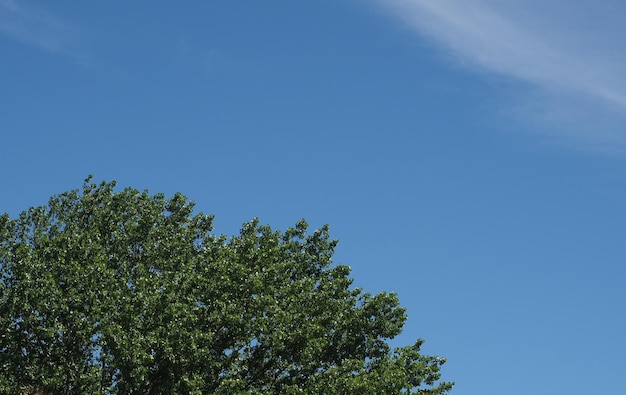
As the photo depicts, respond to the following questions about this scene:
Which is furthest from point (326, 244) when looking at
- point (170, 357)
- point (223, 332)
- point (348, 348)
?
point (170, 357)

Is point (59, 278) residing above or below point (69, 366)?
above

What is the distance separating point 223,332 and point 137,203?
9888 mm

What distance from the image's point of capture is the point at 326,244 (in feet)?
170

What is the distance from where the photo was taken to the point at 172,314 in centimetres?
4262

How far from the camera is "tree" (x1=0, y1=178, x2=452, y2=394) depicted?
139 ft

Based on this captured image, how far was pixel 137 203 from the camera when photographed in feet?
166

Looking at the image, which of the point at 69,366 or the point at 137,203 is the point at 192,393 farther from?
the point at 137,203

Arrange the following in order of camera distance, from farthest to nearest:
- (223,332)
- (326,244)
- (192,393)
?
(326,244), (223,332), (192,393)

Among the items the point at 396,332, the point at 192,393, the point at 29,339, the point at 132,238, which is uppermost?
the point at 132,238

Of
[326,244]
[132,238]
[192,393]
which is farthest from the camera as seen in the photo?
[326,244]

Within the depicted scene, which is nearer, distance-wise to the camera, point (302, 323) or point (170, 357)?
point (170, 357)

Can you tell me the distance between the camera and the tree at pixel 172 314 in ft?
139

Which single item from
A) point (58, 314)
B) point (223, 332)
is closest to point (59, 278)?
point (58, 314)

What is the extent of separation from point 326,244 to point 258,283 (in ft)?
26.8
